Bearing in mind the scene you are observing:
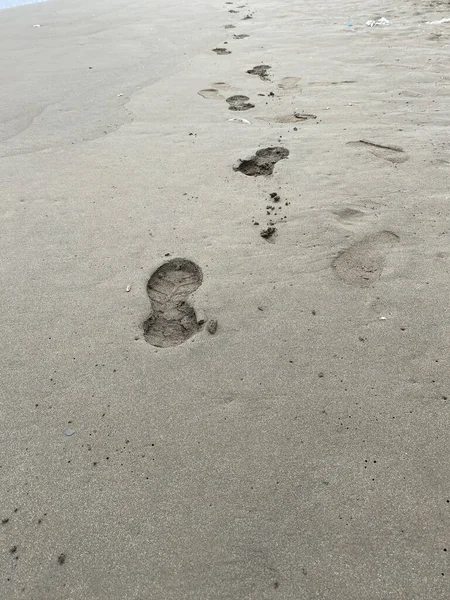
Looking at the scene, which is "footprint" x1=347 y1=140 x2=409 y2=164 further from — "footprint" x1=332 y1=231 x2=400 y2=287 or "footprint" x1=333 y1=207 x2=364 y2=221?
"footprint" x1=332 y1=231 x2=400 y2=287

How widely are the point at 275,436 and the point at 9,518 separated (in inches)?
37.0

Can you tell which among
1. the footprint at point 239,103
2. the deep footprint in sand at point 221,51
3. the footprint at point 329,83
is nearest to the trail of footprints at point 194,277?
the footprint at point 239,103

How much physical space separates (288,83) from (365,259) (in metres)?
2.84

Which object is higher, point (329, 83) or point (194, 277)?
point (329, 83)

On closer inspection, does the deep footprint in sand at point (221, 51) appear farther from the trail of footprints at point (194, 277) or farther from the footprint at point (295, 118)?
the trail of footprints at point (194, 277)

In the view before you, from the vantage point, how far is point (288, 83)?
4387 mm

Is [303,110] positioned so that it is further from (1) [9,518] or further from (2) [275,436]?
(1) [9,518]

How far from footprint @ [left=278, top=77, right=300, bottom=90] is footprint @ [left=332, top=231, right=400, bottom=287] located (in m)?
2.52

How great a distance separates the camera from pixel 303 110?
12.5ft

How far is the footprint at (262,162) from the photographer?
10.1 feet

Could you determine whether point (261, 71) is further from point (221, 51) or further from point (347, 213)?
point (347, 213)

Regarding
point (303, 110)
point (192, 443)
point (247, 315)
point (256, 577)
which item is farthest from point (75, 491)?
point (303, 110)

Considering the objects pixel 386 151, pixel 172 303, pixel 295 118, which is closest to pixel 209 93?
pixel 295 118

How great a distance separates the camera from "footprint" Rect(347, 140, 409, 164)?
3066 mm
